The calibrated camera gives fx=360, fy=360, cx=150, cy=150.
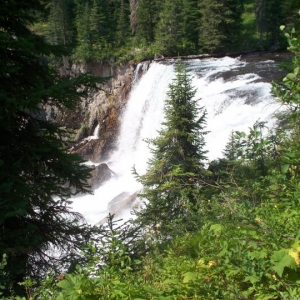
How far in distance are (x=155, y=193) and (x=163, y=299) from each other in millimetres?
7229

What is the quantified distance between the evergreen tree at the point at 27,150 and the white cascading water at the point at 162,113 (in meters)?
7.19

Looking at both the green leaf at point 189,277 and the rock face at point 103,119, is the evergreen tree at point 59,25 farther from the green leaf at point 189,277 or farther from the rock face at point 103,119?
the green leaf at point 189,277

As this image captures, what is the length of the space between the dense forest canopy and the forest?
24.9m

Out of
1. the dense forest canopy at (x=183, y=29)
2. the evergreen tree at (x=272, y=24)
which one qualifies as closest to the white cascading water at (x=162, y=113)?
the dense forest canopy at (x=183, y=29)

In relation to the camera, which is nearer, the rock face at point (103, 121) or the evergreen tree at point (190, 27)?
the rock face at point (103, 121)

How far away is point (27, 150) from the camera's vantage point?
492 cm

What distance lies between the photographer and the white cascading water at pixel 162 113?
1608cm

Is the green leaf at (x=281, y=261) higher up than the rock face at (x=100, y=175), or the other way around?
the green leaf at (x=281, y=261)

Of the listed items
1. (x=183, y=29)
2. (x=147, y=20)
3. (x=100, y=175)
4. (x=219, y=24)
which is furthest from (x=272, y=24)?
(x=100, y=175)

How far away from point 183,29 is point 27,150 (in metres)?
32.4

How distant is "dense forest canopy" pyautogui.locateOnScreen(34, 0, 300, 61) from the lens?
109 feet

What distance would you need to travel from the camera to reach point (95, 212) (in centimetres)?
1652

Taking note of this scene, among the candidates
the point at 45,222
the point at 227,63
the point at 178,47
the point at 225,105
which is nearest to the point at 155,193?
the point at 45,222

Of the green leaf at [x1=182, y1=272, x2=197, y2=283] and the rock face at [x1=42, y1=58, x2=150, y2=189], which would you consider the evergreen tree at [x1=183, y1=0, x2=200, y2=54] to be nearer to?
the rock face at [x1=42, y1=58, x2=150, y2=189]
